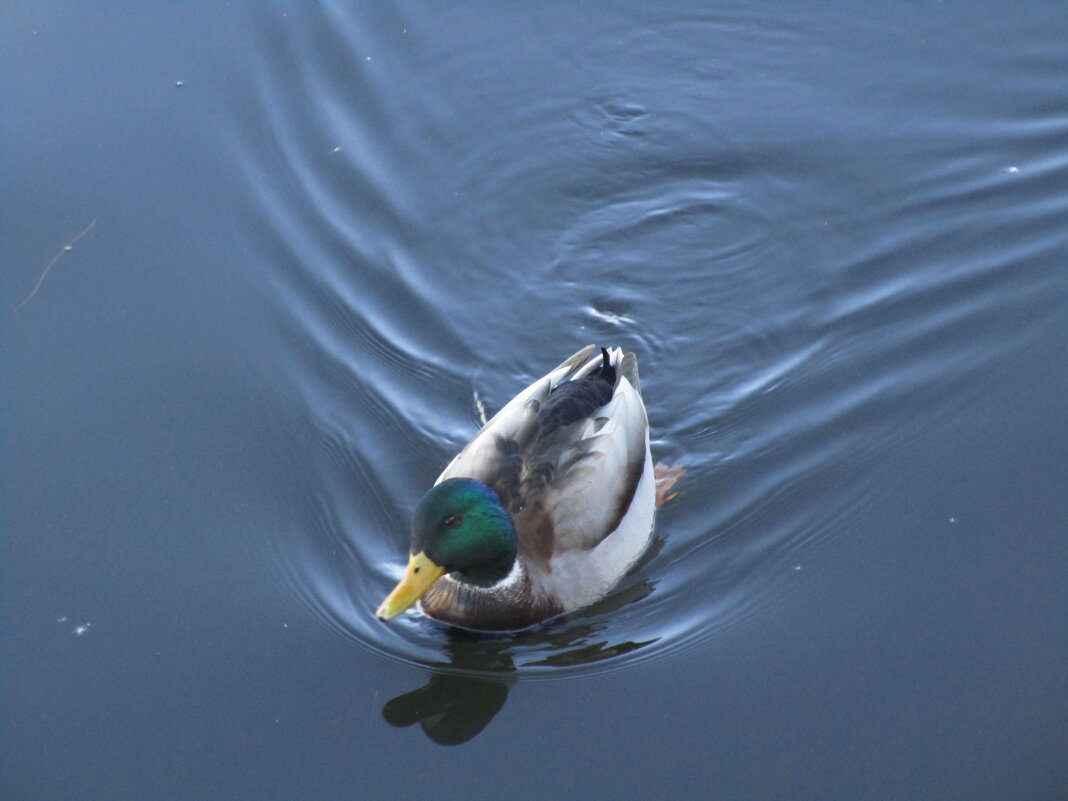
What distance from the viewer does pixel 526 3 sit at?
9.66 m

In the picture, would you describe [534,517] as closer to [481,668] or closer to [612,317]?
[481,668]

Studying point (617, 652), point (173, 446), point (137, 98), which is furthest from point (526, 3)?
point (617, 652)

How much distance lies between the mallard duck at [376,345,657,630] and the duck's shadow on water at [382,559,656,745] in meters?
0.08

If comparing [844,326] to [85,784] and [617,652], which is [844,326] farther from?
[85,784]

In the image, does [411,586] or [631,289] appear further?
[631,289]

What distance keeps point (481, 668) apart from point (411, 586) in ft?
1.86

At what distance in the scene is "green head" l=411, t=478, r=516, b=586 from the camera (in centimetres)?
560

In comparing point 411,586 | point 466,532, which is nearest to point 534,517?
point 466,532

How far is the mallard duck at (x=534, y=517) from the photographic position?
5703 mm

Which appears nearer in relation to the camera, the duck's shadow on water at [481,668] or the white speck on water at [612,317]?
the duck's shadow on water at [481,668]

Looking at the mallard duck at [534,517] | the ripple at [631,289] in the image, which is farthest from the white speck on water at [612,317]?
the mallard duck at [534,517]

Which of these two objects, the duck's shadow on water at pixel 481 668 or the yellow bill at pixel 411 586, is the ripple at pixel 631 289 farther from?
the yellow bill at pixel 411 586

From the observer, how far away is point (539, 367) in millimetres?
7379

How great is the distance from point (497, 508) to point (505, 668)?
2.46 feet
